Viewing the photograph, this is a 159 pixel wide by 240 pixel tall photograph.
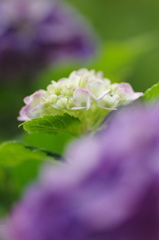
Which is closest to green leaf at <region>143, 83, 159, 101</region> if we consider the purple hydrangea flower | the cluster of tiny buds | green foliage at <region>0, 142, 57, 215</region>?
the cluster of tiny buds

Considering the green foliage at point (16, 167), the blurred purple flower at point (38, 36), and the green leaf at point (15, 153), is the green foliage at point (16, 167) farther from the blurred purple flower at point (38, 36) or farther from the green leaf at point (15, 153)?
the blurred purple flower at point (38, 36)

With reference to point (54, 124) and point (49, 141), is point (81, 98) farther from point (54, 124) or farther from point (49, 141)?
point (49, 141)

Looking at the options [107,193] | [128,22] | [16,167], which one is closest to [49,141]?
[16,167]

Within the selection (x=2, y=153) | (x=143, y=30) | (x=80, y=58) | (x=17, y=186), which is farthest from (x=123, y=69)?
(x=143, y=30)

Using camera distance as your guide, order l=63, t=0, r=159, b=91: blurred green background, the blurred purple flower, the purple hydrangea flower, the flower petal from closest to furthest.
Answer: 1. the purple hydrangea flower
2. the flower petal
3. the blurred purple flower
4. l=63, t=0, r=159, b=91: blurred green background

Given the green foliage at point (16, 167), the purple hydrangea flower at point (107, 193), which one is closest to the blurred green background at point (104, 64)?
the green foliage at point (16, 167)

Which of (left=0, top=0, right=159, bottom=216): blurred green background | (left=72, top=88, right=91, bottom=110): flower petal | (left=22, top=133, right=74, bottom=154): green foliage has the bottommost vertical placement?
(left=72, top=88, right=91, bottom=110): flower petal

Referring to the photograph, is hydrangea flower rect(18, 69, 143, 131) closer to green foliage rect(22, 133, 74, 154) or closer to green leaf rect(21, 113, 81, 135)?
green leaf rect(21, 113, 81, 135)
